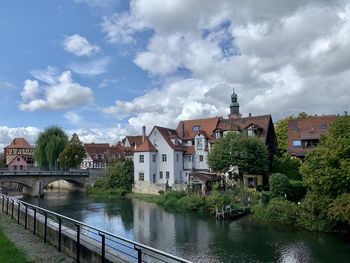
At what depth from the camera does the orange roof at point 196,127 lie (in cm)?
5478

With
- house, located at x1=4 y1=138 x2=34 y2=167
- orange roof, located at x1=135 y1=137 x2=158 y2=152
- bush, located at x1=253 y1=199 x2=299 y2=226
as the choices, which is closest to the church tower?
orange roof, located at x1=135 y1=137 x2=158 y2=152

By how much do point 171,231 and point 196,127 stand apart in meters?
30.8

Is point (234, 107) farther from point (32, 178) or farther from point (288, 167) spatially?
point (32, 178)

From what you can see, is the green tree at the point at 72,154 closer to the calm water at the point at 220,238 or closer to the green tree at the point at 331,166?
the calm water at the point at 220,238

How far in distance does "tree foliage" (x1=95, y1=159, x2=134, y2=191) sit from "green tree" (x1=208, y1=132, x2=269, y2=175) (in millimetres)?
18666

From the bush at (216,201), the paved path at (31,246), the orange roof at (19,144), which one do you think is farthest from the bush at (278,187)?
the orange roof at (19,144)

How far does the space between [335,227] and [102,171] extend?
47.8 meters

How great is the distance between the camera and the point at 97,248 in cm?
1021

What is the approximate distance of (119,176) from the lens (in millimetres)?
Result: 58312

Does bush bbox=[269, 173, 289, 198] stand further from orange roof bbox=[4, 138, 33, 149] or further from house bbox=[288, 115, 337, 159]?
orange roof bbox=[4, 138, 33, 149]

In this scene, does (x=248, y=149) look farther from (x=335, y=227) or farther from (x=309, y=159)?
(x=335, y=227)

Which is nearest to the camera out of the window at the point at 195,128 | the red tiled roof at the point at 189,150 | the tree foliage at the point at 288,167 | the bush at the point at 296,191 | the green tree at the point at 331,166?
the green tree at the point at 331,166

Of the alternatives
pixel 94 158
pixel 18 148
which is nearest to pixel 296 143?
pixel 94 158

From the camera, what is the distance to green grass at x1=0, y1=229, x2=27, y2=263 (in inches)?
419
